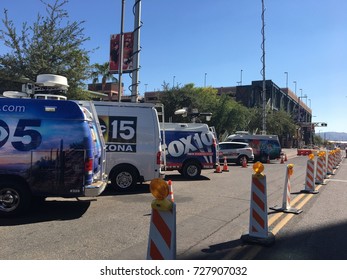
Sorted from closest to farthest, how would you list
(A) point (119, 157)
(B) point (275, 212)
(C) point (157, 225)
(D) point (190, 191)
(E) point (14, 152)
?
(C) point (157, 225)
(E) point (14, 152)
(B) point (275, 212)
(A) point (119, 157)
(D) point (190, 191)

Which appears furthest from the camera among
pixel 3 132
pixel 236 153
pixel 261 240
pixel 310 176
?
pixel 236 153

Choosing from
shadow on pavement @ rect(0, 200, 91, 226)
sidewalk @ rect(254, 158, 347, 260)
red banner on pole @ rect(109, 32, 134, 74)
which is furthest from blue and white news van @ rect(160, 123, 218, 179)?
shadow on pavement @ rect(0, 200, 91, 226)

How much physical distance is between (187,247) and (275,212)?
3484 mm

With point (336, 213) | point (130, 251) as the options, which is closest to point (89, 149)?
point (130, 251)

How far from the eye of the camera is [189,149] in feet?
49.8

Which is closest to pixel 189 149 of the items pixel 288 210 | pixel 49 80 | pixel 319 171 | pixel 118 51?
pixel 319 171

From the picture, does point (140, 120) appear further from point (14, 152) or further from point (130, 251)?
point (130, 251)

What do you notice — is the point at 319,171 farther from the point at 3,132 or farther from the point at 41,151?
the point at 3,132

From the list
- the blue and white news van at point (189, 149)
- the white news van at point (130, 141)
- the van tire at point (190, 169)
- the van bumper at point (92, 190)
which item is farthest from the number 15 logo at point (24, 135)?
the van tire at point (190, 169)

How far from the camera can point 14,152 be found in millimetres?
7172

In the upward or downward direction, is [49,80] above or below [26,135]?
above

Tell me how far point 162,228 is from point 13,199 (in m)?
4.51

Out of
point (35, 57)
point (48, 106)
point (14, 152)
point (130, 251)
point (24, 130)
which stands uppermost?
point (35, 57)

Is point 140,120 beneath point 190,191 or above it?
above
